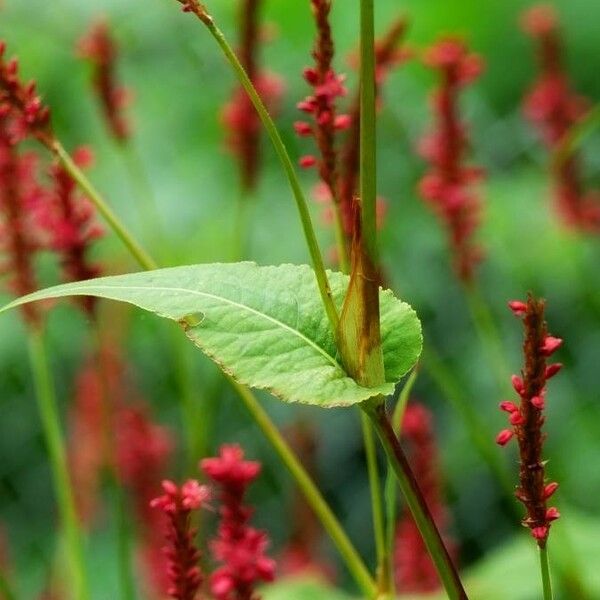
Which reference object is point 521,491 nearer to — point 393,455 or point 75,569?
point 393,455

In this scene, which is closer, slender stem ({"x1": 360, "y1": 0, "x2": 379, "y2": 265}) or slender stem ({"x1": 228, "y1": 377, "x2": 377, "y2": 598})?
slender stem ({"x1": 360, "y1": 0, "x2": 379, "y2": 265})

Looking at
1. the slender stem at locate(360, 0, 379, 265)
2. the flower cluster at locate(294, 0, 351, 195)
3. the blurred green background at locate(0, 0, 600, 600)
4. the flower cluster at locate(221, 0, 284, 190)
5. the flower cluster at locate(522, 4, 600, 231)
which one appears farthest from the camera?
the blurred green background at locate(0, 0, 600, 600)

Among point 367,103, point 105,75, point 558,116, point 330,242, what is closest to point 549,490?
point 367,103

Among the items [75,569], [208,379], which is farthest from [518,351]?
[75,569]

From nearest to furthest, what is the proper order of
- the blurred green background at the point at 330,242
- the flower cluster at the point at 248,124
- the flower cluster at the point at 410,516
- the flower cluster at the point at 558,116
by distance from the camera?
the flower cluster at the point at 410,516, the flower cluster at the point at 248,124, the flower cluster at the point at 558,116, the blurred green background at the point at 330,242

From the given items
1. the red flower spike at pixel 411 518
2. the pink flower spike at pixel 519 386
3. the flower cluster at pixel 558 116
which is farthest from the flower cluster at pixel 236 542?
the flower cluster at pixel 558 116

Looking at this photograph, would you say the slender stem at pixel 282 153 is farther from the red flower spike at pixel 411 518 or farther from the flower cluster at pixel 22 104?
the red flower spike at pixel 411 518

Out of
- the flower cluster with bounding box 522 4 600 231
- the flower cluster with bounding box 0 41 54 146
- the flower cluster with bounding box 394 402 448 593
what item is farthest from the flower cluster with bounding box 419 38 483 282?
the flower cluster with bounding box 0 41 54 146

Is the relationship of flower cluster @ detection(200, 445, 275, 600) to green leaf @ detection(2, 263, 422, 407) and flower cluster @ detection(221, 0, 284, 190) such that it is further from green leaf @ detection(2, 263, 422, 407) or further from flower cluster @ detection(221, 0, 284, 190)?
A: flower cluster @ detection(221, 0, 284, 190)
